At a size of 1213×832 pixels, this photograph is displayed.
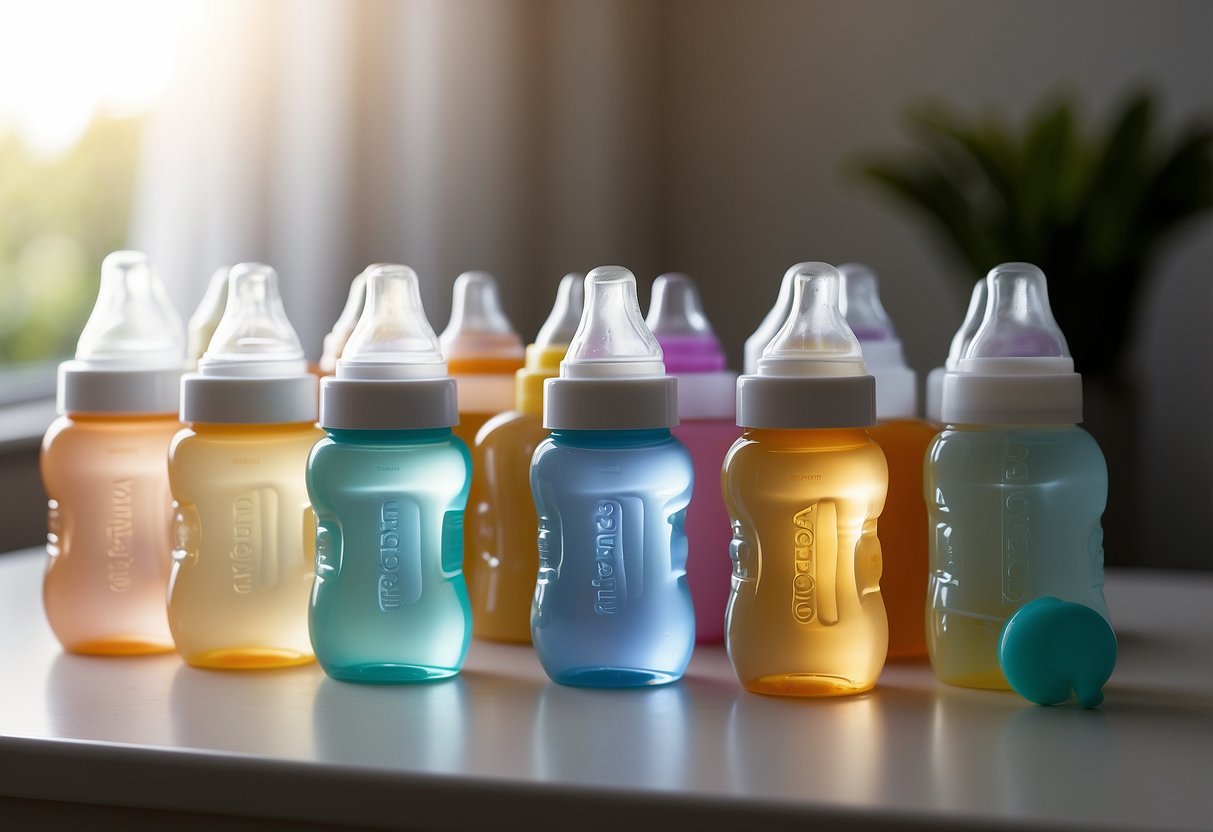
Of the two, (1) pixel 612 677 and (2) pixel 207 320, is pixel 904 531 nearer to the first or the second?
(1) pixel 612 677

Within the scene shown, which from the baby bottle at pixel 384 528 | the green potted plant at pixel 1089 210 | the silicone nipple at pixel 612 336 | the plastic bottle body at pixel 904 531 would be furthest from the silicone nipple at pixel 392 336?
the green potted plant at pixel 1089 210

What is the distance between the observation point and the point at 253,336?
0.96 m

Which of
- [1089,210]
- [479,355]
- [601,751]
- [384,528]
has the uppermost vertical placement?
[1089,210]

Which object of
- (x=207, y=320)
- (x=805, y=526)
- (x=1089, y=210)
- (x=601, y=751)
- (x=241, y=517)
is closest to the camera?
(x=601, y=751)

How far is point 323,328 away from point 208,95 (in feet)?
1.26

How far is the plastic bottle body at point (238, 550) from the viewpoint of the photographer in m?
0.92

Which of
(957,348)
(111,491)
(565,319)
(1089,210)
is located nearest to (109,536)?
(111,491)

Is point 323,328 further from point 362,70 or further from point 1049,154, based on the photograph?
point 1049,154

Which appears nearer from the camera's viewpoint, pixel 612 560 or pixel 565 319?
pixel 612 560

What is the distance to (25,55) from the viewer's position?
192 cm

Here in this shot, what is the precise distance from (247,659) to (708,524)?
1.13 feet

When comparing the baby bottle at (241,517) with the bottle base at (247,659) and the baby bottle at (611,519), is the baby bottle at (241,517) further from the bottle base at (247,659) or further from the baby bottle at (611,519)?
the baby bottle at (611,519)

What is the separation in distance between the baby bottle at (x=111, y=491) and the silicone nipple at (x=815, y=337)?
1.52 ft

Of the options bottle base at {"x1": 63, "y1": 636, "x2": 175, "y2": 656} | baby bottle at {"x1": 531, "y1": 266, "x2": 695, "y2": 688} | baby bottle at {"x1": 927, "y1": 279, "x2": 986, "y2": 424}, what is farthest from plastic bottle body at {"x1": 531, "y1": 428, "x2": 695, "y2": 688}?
bottle base at {"x1": 63, "y1": 636, "x2": 175, "y2": 656}
